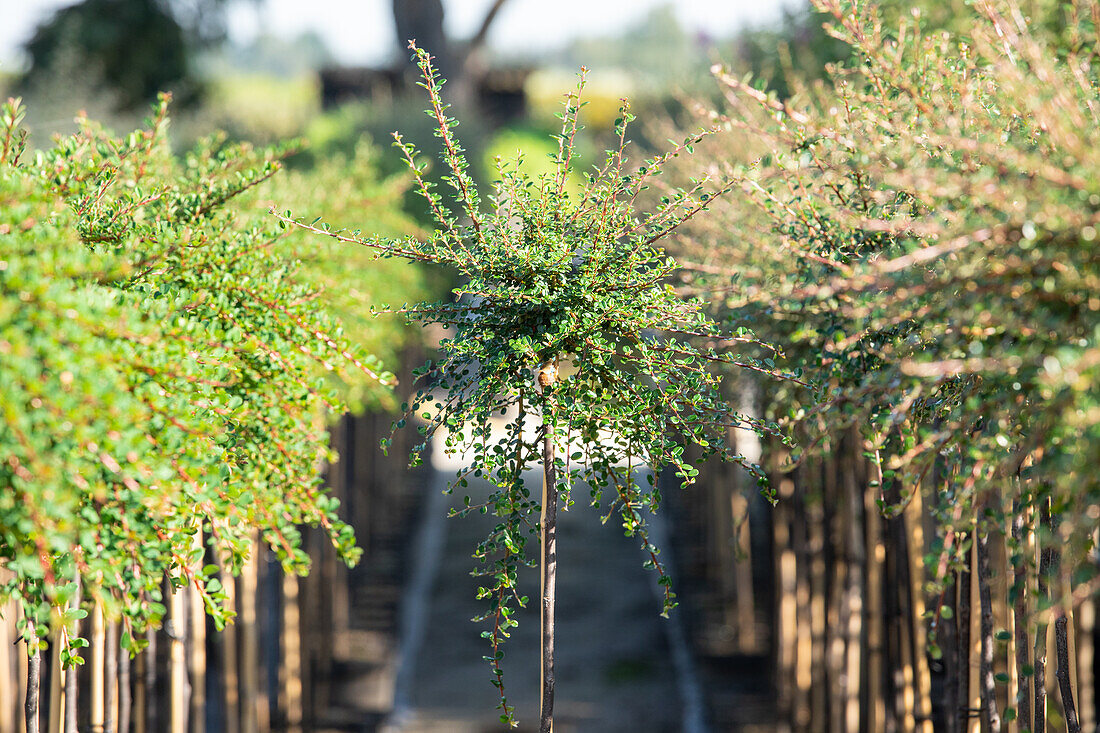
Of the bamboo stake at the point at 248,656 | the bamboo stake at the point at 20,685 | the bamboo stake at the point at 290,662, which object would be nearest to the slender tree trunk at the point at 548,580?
the bamboo stake at the point at 20,685

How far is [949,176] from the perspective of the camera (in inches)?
67.4

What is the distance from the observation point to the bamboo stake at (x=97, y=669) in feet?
9.21

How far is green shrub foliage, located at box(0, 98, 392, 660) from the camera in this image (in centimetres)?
160

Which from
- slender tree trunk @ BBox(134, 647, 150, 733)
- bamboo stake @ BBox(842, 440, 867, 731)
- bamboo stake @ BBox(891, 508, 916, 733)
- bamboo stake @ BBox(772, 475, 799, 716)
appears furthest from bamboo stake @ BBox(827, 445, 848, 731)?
slender tree trunk @ BBox(134, 647, 150, 733)

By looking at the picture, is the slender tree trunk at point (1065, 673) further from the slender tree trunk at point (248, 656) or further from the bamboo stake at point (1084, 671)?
→ the slender tree trunk at point (248, 656)

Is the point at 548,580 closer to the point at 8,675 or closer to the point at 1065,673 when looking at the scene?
the point at 1065,673

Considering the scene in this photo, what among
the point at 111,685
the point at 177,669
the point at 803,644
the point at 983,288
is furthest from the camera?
the point at 803,644

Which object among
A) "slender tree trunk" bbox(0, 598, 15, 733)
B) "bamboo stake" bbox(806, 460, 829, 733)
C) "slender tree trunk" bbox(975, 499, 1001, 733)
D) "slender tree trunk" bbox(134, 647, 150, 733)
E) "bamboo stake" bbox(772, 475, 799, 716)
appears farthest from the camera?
"bamboo stake" bbox(772, 475, 799, 716)

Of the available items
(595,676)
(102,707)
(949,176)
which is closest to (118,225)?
(102,707)

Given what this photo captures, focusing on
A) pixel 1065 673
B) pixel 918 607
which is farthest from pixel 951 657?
pixel 1065 673

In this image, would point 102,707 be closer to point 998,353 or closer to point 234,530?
point 234,530

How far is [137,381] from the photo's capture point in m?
1.86

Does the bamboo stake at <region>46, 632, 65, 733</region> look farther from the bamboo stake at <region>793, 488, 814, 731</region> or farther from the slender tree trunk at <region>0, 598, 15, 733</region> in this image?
the bamboo stake at <region>793, 488, 814, 731</region>

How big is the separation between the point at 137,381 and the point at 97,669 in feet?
4.71
